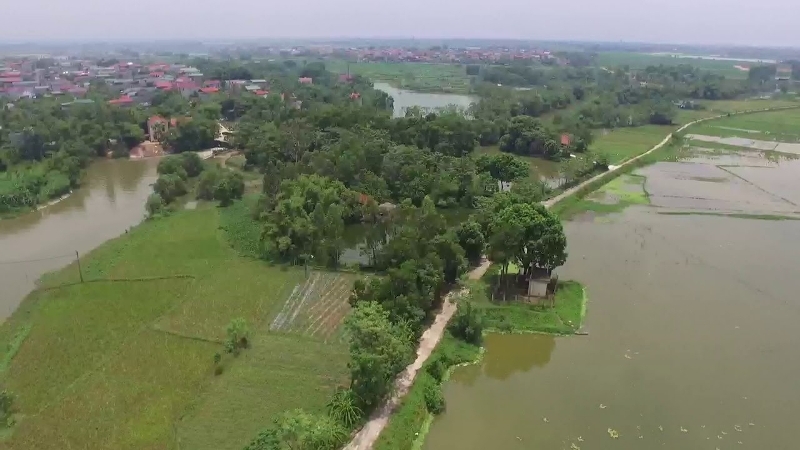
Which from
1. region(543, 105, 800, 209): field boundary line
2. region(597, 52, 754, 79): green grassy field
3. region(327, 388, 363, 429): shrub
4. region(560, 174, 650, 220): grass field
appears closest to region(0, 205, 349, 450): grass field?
region(327, 388, 363, 429): shrub

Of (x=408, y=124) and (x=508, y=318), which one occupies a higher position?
(x=408, y=124)

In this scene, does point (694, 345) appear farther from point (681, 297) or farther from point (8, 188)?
point (8, 188)

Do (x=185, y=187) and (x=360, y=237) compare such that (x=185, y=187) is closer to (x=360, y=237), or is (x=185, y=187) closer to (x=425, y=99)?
(x=360, y=237)

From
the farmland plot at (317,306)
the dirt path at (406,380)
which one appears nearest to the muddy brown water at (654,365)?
the dirt path at (406,380)

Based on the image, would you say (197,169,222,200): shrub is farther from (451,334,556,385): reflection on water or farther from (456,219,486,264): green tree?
(451,334,556,385): reflection on water

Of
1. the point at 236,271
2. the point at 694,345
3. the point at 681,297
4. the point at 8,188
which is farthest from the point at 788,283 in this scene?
the point at 8,188

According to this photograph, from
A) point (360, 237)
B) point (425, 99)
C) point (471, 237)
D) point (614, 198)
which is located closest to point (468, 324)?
point (471, 237)

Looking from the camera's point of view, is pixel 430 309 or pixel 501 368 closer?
pixel 501 368
